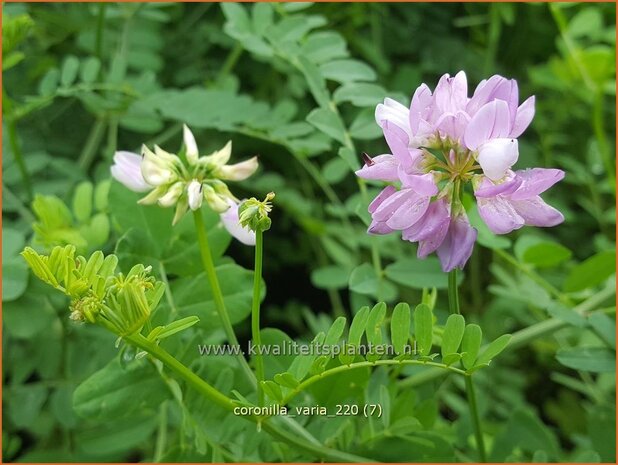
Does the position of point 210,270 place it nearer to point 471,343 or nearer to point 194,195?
point 194,195

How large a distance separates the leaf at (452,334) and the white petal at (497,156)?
9 centimetres

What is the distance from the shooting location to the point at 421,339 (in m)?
0.50

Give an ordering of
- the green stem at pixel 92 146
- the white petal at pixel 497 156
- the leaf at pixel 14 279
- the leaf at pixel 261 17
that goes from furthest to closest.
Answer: the green stem at pixel 92 146, the leaf at pixel 261 17, the leaf at pixel 14 279, the white petal at pixel 497 156

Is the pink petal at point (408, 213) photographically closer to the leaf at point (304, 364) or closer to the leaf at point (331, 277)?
the leaf at point (304, 364)

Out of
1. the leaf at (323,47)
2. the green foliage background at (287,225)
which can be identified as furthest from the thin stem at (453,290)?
the leaf at (323,47)

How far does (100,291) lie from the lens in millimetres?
451

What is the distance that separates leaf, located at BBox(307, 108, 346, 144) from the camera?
633 mm

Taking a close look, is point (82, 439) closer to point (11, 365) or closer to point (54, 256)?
point (11, 365)

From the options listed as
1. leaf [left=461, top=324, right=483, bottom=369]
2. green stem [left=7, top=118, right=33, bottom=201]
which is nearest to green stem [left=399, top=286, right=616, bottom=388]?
leaf [left=461, top=324, right=483, bottom=369]

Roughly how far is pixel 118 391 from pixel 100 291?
0.13 metres

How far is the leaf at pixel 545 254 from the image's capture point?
0.72 metres

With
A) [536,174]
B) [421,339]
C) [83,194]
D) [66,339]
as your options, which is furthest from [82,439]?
[536,174]

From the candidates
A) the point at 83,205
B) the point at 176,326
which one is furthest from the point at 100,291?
the point at 83,205

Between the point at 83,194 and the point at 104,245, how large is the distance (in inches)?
1.8
